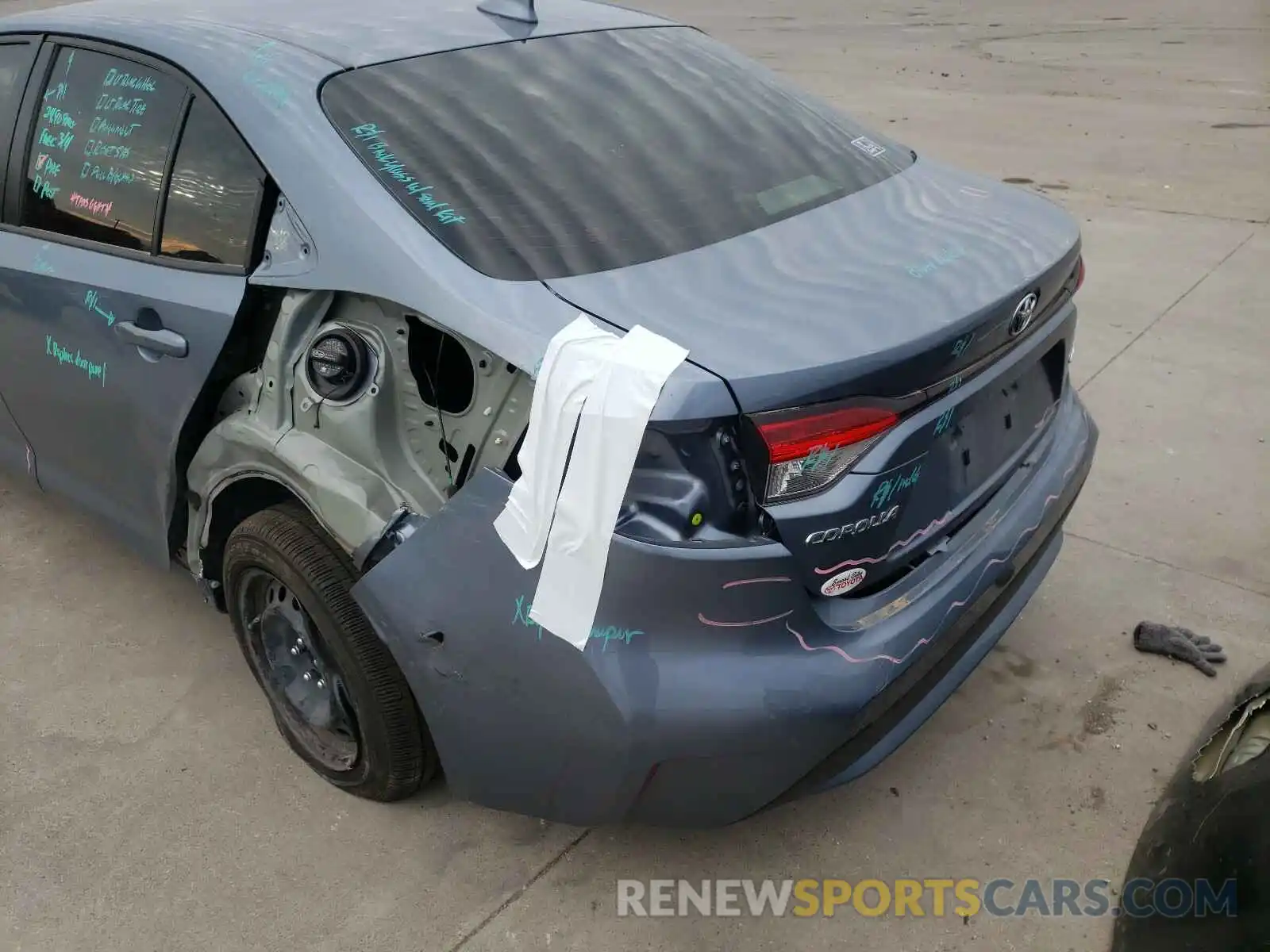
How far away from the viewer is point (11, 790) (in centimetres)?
267

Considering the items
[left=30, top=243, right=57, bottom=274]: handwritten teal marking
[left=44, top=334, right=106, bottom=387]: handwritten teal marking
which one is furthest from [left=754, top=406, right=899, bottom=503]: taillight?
[left=30, top=243, right=57, bottom=274]: handwritten teal marking

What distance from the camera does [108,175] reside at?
2.73 metres

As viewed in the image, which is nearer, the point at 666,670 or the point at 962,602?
the point at 666,670

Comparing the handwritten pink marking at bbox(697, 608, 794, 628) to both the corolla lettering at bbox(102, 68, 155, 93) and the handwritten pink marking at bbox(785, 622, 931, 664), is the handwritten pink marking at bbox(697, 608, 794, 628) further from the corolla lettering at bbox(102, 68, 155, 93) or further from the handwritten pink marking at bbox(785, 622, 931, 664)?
the corolla lettering at bbox(102, 68, 155, 93)

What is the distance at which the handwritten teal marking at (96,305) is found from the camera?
263 centimetres

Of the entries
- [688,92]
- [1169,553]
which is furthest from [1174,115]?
[688,92]

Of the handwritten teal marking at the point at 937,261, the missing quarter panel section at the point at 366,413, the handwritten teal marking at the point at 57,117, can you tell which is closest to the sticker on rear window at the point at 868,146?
the handwritten teal marking at the point at 937,261

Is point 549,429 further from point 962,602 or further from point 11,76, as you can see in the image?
point 11,76

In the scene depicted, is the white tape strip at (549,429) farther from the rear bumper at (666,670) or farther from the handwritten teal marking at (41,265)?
the handwritten teal marking at (41,265)

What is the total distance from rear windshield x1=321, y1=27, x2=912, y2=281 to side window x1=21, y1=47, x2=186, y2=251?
589 millimetres

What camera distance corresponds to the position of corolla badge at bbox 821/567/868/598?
189 cm

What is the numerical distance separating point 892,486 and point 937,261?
0.55 meters

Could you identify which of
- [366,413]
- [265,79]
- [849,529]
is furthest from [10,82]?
[849,529]

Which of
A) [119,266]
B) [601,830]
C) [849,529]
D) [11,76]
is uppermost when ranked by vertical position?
[11,76]
